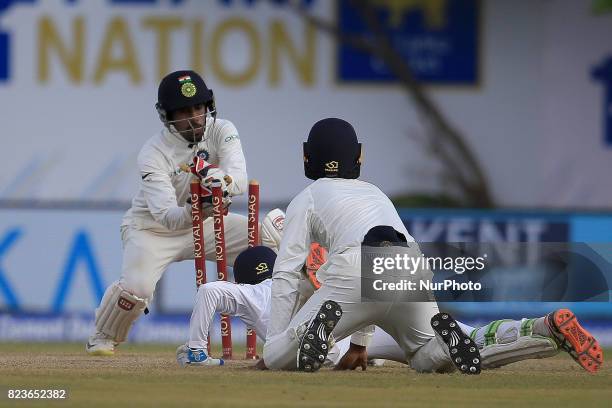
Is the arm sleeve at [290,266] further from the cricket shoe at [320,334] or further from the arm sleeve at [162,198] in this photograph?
the arm sleeve at [162,198]

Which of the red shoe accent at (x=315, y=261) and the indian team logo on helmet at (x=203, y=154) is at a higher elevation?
the indian team logo on helmet at (x=203, y=154)

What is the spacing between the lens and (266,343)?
907 cm

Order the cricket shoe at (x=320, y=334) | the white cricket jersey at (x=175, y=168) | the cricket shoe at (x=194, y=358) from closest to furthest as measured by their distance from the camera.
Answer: the cricket shoe at (x=320, y=334) < the cricket shoe at (x=194, y=358) < the white cricket jersey at (x=175, y=168)

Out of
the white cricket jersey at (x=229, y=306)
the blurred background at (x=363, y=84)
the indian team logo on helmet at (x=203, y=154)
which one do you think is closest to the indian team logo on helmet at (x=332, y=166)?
the white cricket jersey at (x=229, y=306)

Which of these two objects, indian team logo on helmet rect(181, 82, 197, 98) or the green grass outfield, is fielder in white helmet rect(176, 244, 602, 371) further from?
indian team logo on helmet rect(181, 82, 197, 98)

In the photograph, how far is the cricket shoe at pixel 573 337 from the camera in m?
8.73

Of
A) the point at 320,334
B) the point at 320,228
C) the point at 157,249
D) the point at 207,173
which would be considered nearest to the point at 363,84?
the point at 157,249

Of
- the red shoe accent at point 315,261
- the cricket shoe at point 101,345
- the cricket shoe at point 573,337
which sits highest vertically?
the red shoe accent at point 315,261

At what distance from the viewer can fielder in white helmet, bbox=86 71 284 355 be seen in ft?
35.7

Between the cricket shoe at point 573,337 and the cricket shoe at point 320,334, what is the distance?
121 centimetres

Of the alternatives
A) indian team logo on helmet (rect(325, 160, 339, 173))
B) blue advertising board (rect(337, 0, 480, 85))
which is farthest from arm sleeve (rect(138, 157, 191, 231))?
blue advertising board (rect(337, 0, 480, 85))

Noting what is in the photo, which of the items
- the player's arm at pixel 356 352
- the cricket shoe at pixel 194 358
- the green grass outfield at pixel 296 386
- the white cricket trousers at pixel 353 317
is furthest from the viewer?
the cricket shoe at pixel 194 358

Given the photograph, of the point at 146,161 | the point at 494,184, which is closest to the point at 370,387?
the point at 146,161

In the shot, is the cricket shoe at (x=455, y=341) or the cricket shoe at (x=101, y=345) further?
the cricket shoe at (x=101, y=345)
